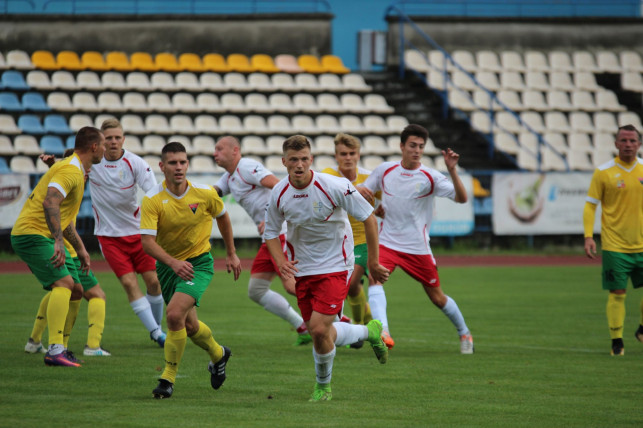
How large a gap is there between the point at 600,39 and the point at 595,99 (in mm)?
3204

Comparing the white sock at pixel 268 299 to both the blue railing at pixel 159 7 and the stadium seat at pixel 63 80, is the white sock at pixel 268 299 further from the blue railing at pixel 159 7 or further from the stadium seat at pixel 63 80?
the blue railing at pixel 159 7

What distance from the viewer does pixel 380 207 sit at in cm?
968

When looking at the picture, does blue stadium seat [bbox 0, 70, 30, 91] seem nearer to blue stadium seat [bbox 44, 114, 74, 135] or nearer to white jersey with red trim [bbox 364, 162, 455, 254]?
blue stadium seat [bbox 44, 114, 74, 135]

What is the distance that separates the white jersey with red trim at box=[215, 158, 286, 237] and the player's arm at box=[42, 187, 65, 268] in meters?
2.65

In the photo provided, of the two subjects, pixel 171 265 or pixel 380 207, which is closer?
pixel 171 265

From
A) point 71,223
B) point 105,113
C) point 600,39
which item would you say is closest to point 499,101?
point 600,39

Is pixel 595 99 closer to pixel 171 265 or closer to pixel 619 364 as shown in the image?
pixel 619 364

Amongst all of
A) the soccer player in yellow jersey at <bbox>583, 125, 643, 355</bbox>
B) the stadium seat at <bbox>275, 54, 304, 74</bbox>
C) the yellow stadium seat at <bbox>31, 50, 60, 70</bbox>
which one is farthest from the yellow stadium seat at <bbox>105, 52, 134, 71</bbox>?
the soccer player in yellow jersey at <bbox>583, 125, 643, 355</bbox>


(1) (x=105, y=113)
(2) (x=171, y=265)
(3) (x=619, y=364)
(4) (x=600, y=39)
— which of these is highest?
(4) (x=600, y=39)

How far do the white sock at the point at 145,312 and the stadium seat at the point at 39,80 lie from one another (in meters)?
17.3

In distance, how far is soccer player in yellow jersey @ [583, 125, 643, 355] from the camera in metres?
9.61

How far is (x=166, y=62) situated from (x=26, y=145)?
18.6 ft

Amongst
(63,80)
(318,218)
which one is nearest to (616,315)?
(318,218)

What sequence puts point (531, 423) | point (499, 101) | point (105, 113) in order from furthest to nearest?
point (499, 101) → point (105, 113) → point (531, 423)
